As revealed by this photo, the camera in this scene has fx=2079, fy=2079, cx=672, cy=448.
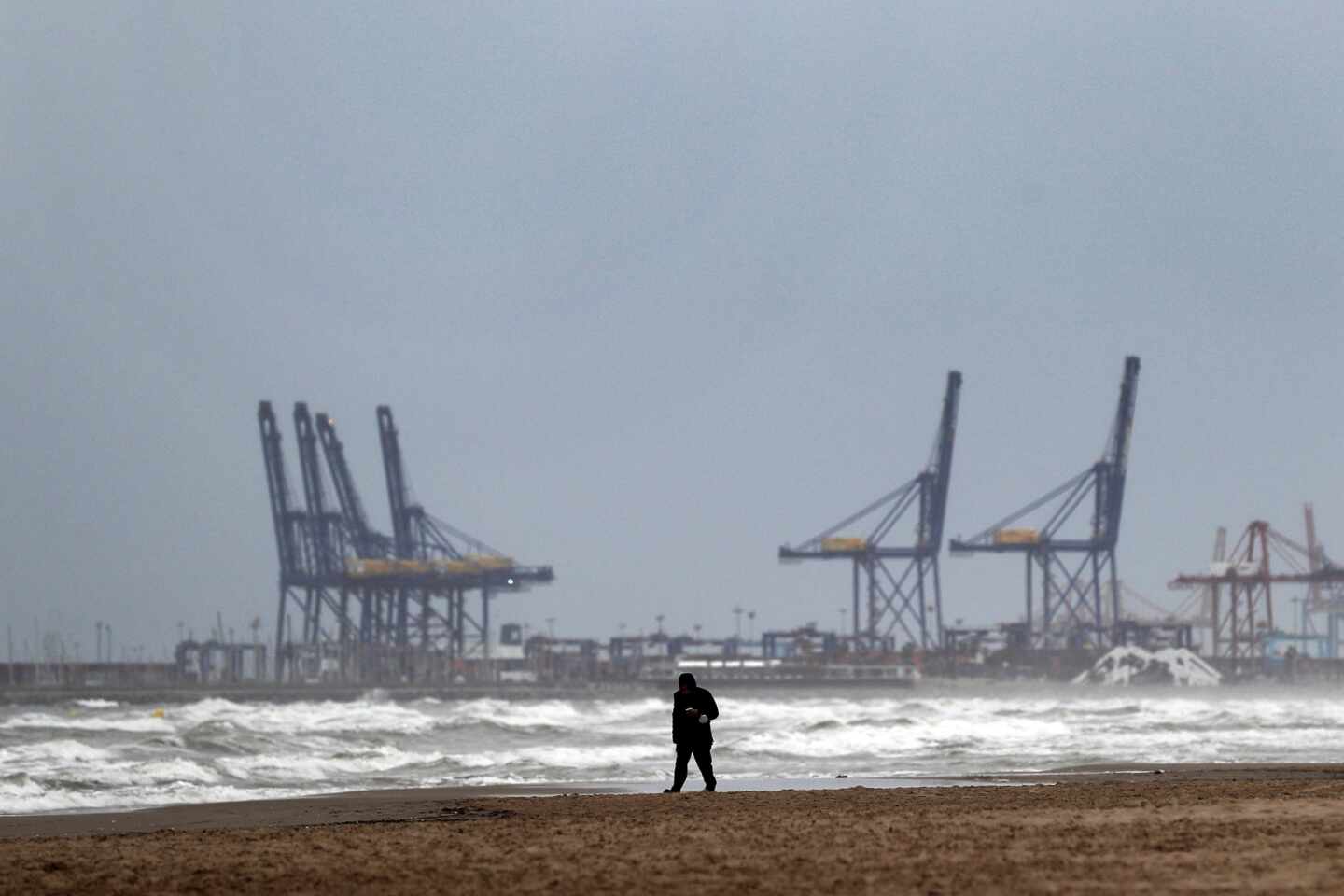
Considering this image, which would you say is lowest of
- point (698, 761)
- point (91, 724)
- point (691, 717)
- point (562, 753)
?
point (91, 724)

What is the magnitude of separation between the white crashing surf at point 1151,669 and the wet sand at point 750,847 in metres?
139

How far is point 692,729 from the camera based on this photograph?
21031 mm

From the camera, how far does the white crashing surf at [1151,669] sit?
510 ft

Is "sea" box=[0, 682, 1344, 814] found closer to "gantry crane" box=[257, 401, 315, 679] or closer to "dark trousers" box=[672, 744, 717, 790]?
"dark trousers" box=[672, 744, 717, 790]

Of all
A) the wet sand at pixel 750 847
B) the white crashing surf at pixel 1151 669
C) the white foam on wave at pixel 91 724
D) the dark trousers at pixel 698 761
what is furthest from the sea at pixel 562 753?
the white crashing surf at pixel 1151 669

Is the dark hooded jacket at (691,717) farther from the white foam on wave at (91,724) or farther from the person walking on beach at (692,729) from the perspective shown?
the white foam on wave at (91,724)

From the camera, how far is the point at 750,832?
1509 centimetres

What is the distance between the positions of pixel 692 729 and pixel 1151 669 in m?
145

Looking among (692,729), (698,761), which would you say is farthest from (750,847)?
(698,761)

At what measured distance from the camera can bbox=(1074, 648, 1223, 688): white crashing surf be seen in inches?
6122

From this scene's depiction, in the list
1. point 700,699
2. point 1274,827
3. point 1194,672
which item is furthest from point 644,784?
point 1194,672

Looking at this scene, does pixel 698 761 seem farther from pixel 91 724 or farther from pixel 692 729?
pixel 91 724

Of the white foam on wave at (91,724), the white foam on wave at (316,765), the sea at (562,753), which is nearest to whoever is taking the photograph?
the sea at (562,753)

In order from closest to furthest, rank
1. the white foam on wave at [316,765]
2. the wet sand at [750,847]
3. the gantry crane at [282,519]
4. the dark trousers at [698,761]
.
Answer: the wet sand at [750,847] < the dark trousers at [698,761] < the white foam on wave at [316,765] < the gantry crane at [282,519]
